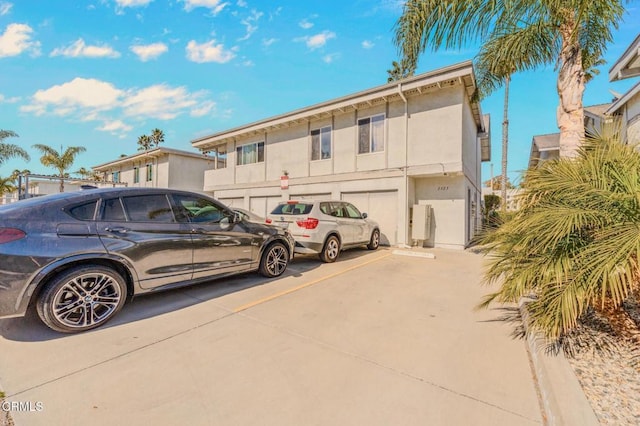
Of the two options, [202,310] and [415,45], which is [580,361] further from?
[415,45]

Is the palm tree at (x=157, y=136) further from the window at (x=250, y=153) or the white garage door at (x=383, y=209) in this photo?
the white garage door at (x=383, y=209)

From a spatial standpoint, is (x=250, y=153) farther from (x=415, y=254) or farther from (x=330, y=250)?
(x=415, y=254)

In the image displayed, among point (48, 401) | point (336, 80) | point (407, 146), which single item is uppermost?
point (336, 80)

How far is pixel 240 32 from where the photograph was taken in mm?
9586

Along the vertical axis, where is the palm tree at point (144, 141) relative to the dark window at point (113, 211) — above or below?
above

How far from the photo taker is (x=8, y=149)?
1888 cm

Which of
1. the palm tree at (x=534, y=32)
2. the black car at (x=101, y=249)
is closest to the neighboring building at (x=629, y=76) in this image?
the palm tree at (x=534, y=32)

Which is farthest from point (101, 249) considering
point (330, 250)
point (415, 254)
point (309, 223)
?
point (415, 254)

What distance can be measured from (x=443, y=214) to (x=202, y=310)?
9.58m

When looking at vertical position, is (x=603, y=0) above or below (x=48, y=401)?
above

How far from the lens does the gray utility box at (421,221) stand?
10688mm

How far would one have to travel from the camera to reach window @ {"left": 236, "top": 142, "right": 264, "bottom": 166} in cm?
1639

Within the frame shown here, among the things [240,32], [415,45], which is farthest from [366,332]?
[240,32]

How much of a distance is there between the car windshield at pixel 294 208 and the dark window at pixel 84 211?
4379mm
